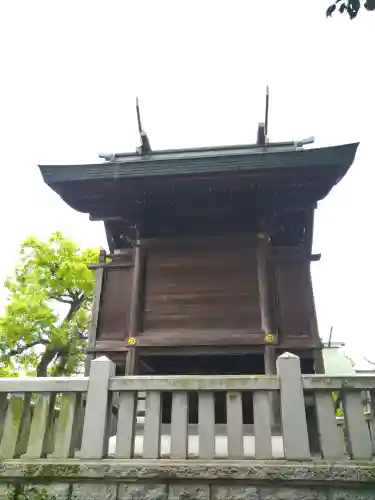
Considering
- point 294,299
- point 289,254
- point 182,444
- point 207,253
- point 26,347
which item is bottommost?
point 182,444

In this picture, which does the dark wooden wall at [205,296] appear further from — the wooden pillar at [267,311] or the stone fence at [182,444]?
the stone fence at [182,444]

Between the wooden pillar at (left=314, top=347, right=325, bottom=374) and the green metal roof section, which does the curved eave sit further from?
the wooden pillar at (left=314, top=347, right=325, bottom=374)

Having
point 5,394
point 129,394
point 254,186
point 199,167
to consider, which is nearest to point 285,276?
point 254,186

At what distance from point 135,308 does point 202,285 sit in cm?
130

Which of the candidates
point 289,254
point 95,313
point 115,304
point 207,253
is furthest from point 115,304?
point 289,254

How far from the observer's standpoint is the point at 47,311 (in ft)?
54.1

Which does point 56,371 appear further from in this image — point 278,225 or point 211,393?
point 211,393

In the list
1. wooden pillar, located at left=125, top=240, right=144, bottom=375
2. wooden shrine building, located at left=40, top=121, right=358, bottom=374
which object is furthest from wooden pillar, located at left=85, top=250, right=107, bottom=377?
wooden pillar, located at left=125, top=240, right=144, bottom=375

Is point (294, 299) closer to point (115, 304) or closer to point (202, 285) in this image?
point (202, 285)

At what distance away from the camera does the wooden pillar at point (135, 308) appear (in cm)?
676

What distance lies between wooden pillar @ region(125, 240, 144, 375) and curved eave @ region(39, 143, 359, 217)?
136 centimetres

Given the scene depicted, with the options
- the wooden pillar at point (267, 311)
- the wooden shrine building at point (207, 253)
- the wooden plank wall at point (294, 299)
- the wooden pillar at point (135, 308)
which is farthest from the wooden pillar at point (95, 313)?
the wooden plank wall at point (294, 299)

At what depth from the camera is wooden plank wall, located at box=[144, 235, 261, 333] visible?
7102 mm

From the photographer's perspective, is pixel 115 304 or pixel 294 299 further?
pixel 115 304
